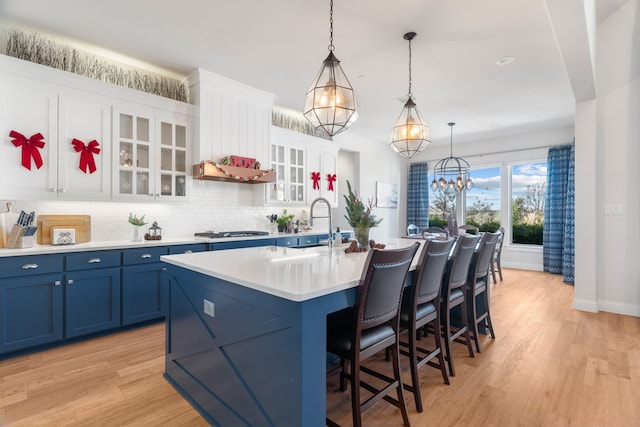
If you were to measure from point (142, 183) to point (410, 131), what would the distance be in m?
2.94

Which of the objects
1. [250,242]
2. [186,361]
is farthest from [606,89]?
[186,361]

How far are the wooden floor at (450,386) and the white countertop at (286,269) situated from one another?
2.88 feet

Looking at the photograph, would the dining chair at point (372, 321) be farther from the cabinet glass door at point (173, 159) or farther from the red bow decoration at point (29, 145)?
the red bow decoration at point (29, 145)

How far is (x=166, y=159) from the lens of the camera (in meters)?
3.79

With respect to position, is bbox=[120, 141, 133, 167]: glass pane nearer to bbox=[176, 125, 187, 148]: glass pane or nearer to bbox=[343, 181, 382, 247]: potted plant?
bbox=[176, 125, 187, 148]: glass pane

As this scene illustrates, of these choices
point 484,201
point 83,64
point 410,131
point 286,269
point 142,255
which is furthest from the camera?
point 484,201

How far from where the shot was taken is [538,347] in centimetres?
286

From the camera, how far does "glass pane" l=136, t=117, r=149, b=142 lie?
139 inches

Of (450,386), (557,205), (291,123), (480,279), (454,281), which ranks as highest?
(291,123)

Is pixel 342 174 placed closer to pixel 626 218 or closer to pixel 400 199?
pixel 400 199

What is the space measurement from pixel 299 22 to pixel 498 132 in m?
5.36

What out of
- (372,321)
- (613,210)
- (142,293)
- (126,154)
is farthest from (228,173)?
(613,210)

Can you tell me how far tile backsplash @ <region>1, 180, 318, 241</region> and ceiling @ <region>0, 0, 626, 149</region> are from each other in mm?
1536

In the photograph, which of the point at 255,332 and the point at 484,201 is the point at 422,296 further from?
the point at 484,201
